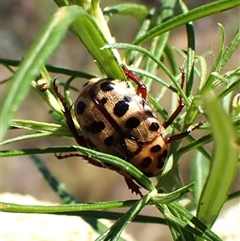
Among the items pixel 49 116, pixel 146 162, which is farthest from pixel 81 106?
pixel 49 116

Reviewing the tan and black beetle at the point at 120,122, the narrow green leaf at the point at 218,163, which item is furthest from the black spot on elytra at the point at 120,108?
the narrow green leaf at the point at 218,163

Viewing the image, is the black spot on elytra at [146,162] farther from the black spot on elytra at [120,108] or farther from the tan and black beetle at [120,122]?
the black spot on elytra at [120,108]

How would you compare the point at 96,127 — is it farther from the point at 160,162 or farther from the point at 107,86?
the point at 160,162

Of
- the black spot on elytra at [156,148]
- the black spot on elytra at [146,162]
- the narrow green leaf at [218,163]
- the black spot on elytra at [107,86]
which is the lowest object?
the narrow green leaf at [218,163]

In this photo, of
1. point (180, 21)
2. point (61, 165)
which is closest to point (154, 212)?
point (61, 165)

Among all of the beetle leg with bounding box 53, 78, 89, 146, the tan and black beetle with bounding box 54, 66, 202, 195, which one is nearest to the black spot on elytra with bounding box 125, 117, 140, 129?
the tan and black beetle with bounding box 54, 66, 202, 195

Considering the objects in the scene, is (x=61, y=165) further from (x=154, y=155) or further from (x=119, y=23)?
(x=154, y=155)
